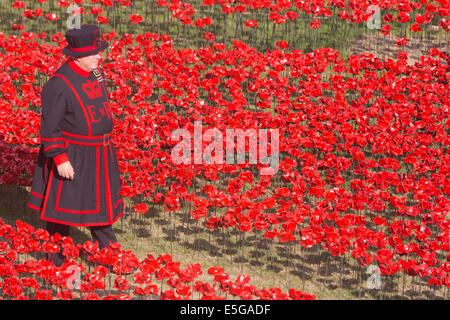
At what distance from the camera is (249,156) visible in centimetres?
924

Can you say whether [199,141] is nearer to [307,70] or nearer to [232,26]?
[307,70]

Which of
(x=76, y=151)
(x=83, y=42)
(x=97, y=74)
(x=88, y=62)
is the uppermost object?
(x=83, y=42)

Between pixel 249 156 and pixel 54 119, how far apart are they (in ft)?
9.35

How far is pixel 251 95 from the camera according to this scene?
11141 mm

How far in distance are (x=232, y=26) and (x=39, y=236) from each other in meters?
6.42

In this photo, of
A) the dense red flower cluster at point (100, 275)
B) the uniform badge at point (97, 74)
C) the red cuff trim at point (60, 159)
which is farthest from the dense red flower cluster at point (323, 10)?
the dense red flower cluster at point (100, 275)

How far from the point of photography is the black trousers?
757 centimetres

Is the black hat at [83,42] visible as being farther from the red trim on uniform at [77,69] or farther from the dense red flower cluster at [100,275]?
the dense red flower cluster at [100,275]

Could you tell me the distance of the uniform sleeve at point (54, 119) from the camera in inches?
279

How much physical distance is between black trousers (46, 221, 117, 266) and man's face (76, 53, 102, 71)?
5.11 feet

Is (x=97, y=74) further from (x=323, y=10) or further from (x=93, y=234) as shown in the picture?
(x=323, y=10)

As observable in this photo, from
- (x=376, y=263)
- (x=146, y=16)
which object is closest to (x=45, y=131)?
(x=376, y=263)


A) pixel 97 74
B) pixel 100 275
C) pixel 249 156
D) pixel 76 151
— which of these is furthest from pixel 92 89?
pixel 249 156

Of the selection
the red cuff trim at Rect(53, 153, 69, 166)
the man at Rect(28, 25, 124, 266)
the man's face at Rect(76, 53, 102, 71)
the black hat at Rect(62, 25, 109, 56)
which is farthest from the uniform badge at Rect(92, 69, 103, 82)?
the red cuff trim at Rect(53, 153, 69, 166)
